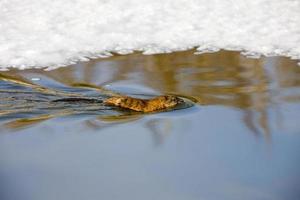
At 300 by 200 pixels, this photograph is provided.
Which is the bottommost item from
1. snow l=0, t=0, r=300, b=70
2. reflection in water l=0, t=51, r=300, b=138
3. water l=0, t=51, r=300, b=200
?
water l=0, t=51, r=300, b=200

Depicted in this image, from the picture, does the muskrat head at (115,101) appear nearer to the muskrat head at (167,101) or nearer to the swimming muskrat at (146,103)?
the swimming muskrat at (146,103)

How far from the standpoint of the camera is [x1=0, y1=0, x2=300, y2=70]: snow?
7715mm

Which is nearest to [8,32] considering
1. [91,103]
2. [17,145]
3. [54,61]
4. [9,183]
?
[54,61]

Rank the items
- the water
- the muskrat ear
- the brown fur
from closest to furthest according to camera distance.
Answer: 1. the water
2. the brown fur
3. the muskrat ear

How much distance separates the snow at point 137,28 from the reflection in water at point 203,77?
1.15 feet

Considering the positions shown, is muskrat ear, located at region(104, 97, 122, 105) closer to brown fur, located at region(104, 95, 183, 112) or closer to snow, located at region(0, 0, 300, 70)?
brown fur, located at region(104, 95, 183, 112)

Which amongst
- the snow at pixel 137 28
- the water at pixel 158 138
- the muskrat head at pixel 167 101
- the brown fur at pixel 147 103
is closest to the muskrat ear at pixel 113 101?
the brown fur at pixel 147 103

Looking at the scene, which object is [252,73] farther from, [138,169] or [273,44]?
[138,169]

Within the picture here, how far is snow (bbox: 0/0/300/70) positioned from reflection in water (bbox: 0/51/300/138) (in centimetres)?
35

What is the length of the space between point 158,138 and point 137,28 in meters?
4.36

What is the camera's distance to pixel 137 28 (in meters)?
8.78

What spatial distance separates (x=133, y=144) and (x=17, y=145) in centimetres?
91

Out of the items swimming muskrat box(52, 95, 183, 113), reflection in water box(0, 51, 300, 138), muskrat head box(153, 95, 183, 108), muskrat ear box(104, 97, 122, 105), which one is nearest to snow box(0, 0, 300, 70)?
reflection in water box(0, 51, 300, 138)

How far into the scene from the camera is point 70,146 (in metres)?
4.50
